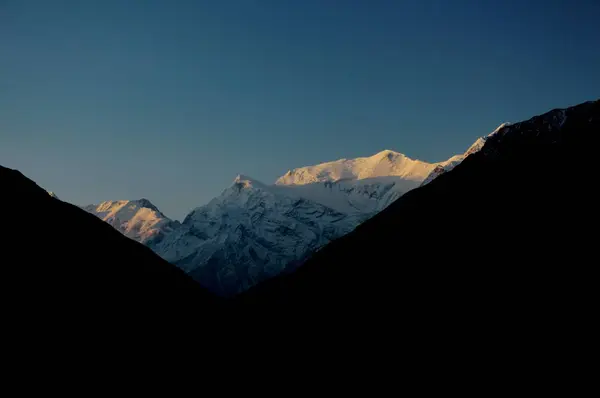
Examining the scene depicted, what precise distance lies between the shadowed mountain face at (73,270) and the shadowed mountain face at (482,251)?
3736cm

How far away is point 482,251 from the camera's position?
122875 millimetres

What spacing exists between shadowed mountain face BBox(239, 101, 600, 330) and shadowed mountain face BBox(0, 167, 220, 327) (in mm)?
37360

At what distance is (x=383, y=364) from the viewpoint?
311ft

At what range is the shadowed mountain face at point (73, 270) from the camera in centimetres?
8900

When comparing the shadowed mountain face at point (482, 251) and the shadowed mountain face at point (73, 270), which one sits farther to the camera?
the shadowed mountain face at point (482, 251)

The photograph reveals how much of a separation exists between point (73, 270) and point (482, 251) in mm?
90109

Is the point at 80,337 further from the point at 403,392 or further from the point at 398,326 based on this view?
the point at 398,326

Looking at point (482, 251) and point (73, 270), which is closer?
point (73, 270)

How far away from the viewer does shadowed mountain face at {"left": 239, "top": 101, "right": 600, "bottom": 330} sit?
100 metres

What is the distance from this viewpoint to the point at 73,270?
10244 centimetres

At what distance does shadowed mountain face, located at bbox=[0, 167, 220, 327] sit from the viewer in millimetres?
89000

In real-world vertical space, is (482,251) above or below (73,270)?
below

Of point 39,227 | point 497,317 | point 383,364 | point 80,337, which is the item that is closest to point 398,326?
point 383,364

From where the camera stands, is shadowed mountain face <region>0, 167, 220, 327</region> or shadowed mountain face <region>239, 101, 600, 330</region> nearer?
shadowed mountain face <region>0, 167, 220, 327</region>
